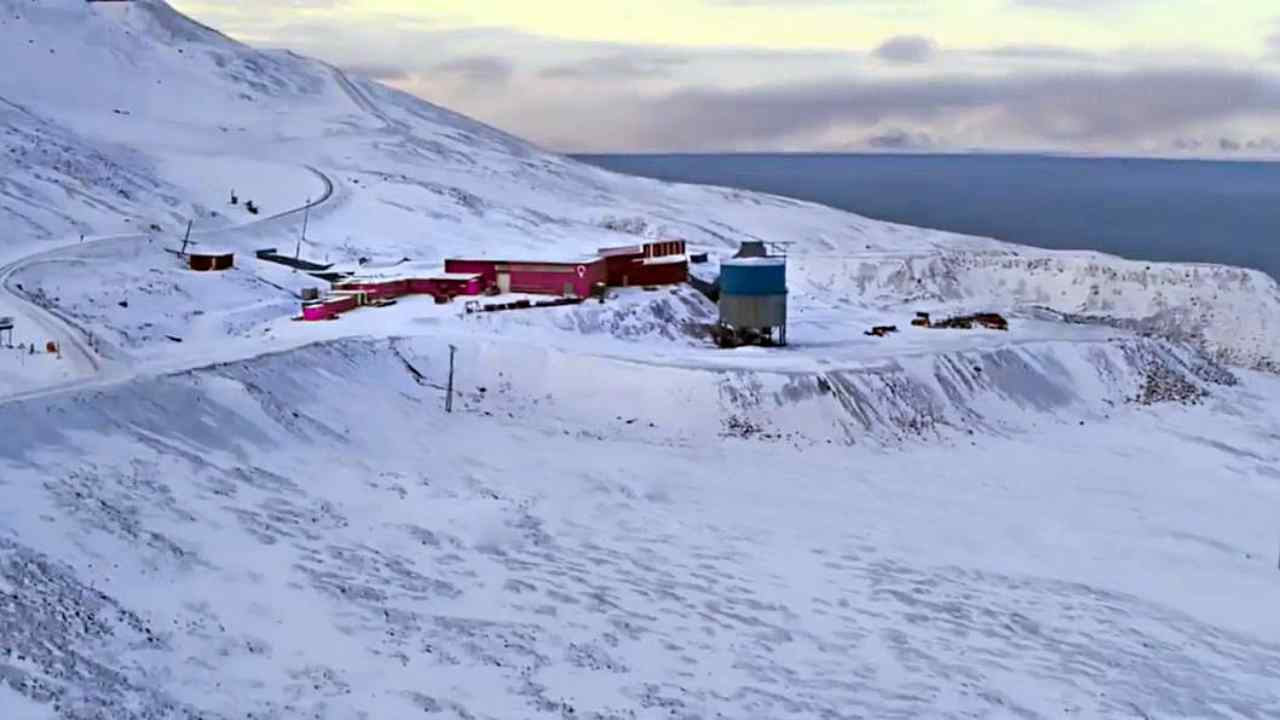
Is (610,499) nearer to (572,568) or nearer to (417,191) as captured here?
(572,568)

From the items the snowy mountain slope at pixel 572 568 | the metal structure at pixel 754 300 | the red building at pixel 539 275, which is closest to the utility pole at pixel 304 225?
the red building at pixel 539 275

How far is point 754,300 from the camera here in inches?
2080

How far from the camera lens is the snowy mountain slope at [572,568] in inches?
853

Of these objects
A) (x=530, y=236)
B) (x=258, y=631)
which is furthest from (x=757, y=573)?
(x=530, y=236)

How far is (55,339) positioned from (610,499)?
21.5 meters

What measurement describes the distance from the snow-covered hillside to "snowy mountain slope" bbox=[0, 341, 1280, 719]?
114 mm

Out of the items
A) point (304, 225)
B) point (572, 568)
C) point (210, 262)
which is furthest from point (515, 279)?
point (572, 568)

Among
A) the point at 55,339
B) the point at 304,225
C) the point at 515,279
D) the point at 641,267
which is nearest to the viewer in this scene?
the point at 55,339

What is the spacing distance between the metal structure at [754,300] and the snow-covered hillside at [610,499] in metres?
1.67

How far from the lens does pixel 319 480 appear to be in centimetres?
3253

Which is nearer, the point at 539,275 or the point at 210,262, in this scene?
the point at 539,275

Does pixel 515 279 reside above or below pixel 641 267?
below

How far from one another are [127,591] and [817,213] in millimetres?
Answer: 105233

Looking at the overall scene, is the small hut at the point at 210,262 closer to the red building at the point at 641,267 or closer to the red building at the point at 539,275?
the red building at the point at 539,275
